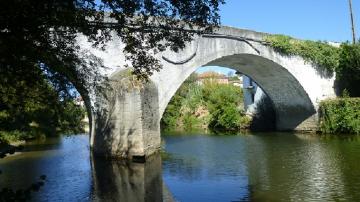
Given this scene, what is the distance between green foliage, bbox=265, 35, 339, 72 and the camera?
26.1 metres

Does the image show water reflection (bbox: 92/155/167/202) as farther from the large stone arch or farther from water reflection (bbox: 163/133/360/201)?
the large stone arch

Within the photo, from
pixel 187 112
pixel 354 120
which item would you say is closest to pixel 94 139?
pixel 354 120

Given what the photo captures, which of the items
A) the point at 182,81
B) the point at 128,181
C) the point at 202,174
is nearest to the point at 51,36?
the point at 128,181

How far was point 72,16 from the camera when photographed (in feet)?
18.7

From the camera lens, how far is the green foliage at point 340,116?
2597cm

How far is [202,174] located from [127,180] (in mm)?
2217

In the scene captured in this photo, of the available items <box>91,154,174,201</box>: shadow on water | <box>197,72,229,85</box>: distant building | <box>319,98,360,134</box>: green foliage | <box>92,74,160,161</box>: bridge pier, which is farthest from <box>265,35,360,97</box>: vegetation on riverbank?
<box>91,154,174,201</box>: shadow on water

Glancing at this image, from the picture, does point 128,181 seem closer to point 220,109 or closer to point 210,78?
point 220,109

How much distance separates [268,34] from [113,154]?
13.1 meters

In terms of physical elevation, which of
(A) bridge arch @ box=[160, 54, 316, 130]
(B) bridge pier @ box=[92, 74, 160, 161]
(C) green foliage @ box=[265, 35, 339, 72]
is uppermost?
(C) green foliage @ box=[265, 35, 339, 72]

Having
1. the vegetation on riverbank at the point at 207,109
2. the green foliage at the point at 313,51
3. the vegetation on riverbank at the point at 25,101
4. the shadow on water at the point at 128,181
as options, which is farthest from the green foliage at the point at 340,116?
the vegetation on riverbank at the point at 25,101

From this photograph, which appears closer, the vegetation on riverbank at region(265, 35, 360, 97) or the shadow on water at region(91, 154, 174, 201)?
the shadow on water at region(91, 154, 174, 201)

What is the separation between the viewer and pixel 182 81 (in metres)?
20.1

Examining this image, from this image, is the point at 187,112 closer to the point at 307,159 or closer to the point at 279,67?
the point at 279,67
